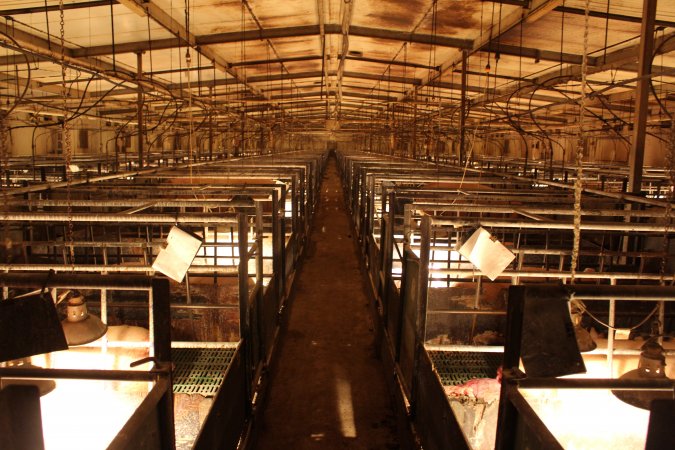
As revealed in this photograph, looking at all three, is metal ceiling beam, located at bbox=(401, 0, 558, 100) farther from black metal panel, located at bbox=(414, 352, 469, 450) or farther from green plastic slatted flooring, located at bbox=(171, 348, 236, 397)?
green plastic slatted flooring, located at bbox=(171, 348, 236, 397)

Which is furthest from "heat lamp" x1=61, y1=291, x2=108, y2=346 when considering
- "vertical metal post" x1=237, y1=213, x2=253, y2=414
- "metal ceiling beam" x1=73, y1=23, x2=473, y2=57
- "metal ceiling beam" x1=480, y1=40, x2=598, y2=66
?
"metal ceiling beam" x1=480, y1=40, x2=598, y2=66

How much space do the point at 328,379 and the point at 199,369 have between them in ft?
5.22

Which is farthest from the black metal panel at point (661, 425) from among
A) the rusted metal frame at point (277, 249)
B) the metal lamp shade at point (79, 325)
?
the rusted metal frame at point (277, 249)

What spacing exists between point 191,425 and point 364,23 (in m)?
7.30

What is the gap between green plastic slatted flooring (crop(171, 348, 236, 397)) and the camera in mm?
3359

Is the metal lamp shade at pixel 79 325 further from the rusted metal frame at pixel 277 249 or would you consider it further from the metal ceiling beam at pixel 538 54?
the metal ceiling beam at pixel 538 54

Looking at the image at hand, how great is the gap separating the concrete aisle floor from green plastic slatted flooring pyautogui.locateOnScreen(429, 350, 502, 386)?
28.2 inches

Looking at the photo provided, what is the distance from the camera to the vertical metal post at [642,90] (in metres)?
4.52

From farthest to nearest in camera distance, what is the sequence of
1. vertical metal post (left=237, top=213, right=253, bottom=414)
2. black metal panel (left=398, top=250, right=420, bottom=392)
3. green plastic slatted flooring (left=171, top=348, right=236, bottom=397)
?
green plastic slatted flooring (left=171, top=348, right=236, bottom=397) < black metal panel (left=398, top=250, right=420, bottom=392) < vertical metal post (left=237, top=213, right=253, bottom=414)

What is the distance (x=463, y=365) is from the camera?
3848 millimetres

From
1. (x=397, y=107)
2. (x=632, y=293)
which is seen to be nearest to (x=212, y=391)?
(x=632, y=293)

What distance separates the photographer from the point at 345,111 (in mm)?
24781

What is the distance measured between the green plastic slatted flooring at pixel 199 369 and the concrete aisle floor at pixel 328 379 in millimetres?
690

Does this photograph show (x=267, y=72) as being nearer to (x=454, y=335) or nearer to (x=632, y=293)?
(x=454, y=335)
